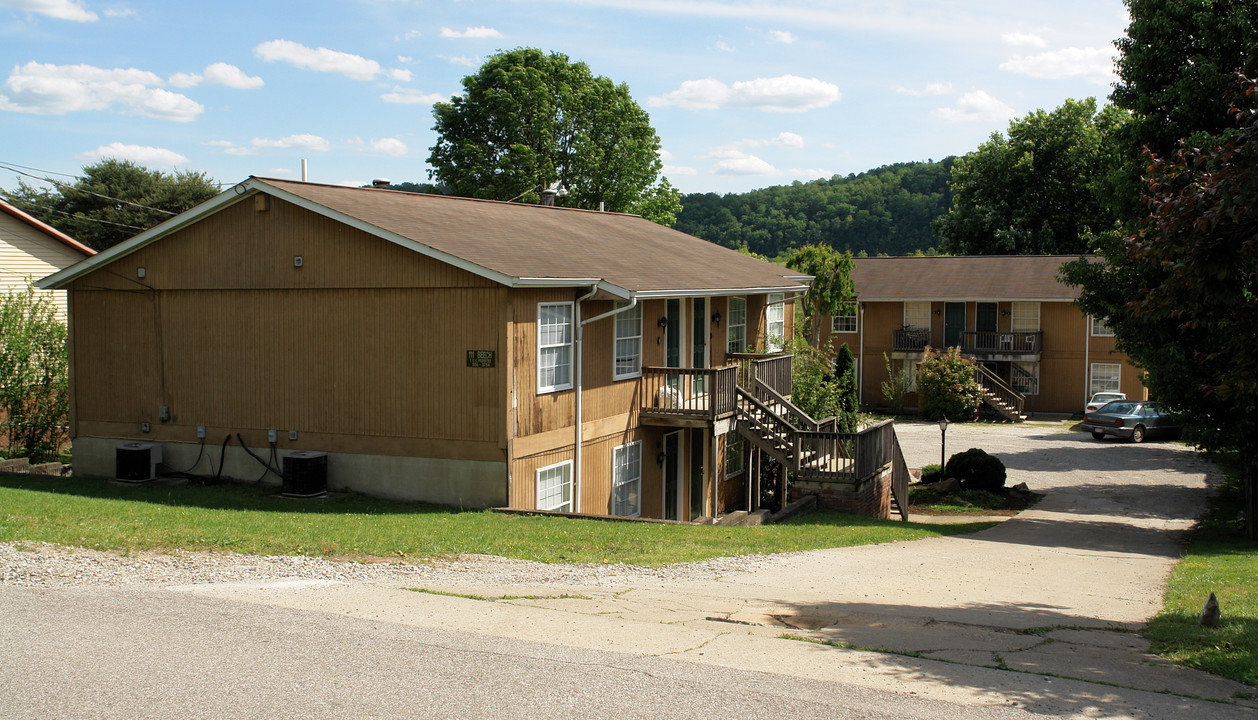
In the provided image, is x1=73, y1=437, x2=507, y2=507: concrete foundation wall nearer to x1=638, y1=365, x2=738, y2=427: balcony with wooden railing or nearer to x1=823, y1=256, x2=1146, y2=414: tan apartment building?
x1=638, y1=365, x2=738, y2=427: balcony with wooden railing

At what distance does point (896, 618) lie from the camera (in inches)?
366

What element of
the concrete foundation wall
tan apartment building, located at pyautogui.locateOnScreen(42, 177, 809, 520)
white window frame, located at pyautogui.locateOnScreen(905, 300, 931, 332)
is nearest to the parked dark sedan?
white window frame, located at pyautogui.locateOnScreen(905, 300, 931, 332)

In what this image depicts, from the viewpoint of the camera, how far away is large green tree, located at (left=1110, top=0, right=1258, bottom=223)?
17055 millimetres

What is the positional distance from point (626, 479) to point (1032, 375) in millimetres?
28097

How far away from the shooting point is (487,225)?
18.4 metres

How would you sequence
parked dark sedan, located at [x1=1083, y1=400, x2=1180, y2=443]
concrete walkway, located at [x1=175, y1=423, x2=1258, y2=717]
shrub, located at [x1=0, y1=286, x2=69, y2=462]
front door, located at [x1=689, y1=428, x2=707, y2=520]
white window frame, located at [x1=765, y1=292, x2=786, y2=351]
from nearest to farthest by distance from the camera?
1. concrete walkway, located at [x1=175, y1=423, x2=1258, y2=717]
2. shrub, located at [x1=0, y1=286, x2=69, y2=462]
3. front door, located at [x1=689, y1=428, x2=707, y2=520]
4. white window frame, located at [x1=765, y1=292, x2=786, y2=351]
5. parked dark sedan, located at [x1=1083, y1=400, x2=1180, y2=443]

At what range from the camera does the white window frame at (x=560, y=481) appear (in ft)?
51.1

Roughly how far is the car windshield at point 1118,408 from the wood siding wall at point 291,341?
26.6 m

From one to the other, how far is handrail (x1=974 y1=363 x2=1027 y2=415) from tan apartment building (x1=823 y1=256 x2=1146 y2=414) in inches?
2.1

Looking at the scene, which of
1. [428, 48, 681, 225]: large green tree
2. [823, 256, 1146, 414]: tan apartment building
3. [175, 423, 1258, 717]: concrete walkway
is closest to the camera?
[175, 423, 1258, 717]: concrete walkway

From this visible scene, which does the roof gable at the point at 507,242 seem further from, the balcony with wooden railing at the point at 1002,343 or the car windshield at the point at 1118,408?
the balcony with wooden railing at the point at 1002,343

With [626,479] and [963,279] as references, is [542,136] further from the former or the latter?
[626,479]

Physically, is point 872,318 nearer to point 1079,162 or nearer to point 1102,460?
point 1102,460

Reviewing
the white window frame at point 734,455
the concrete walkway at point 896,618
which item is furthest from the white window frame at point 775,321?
the concrete walkway at point 896,618
